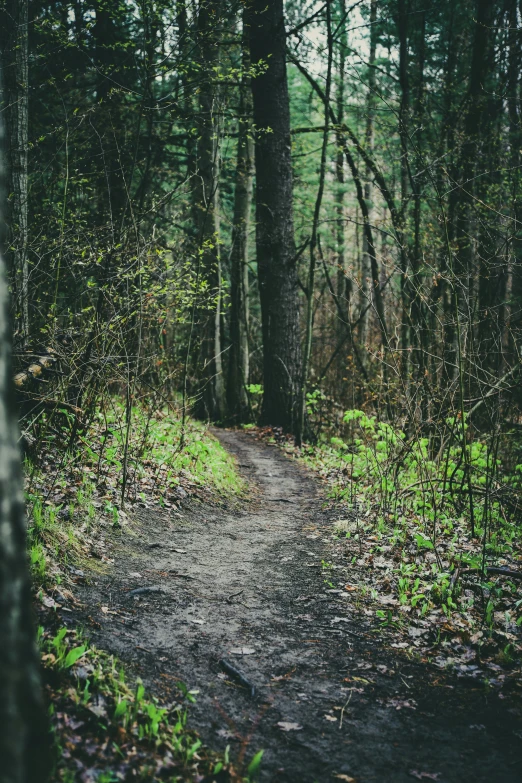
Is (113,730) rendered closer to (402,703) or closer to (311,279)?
(402,703)

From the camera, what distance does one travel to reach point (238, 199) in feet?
49.1

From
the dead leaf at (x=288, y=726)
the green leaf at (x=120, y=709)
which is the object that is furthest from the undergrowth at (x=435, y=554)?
the green leaf at (x=120, y=709)

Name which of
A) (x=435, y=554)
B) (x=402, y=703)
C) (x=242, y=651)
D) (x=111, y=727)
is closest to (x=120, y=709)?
(x=111, y=727)

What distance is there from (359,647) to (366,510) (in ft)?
11.1

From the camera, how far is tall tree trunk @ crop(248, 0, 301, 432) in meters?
11.7

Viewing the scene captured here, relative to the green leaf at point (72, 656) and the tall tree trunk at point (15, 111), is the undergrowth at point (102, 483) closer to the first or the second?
the green leaf at point (72, 656)

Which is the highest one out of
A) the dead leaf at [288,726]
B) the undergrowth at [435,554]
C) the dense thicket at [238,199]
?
the dense thicket at [238,199]

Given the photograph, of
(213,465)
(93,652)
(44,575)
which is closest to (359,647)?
(93,652)

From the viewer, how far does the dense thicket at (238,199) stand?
6586 mm

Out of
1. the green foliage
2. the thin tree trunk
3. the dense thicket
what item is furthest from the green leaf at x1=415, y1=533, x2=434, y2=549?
the thin tree trunk

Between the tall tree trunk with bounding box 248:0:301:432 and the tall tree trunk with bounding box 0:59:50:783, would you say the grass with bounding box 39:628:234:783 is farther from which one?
the tall tree trunk with bounding box 248:0:301:432

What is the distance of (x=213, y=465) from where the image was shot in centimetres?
850

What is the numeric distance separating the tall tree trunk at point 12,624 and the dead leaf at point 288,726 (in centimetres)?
184

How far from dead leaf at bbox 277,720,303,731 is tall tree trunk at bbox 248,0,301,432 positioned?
9792 mm
